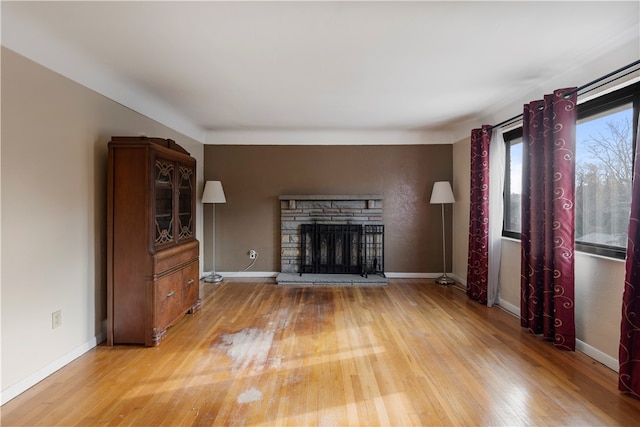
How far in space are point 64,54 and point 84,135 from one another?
0.59 metres

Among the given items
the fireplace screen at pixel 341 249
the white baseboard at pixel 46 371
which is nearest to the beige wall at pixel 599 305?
the fireplace screen at pixel 341 249

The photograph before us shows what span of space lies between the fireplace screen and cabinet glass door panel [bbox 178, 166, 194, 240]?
1954 millimetres

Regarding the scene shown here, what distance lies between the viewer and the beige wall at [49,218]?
76.6 inches

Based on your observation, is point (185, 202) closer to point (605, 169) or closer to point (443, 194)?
point (443, 194)

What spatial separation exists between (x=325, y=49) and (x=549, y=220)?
235cm

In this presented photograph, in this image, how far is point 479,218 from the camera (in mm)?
3973

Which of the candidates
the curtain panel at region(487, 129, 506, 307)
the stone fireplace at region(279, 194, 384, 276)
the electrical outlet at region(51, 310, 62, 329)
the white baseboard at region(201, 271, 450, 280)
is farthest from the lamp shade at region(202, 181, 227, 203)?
the curtain panel at region(487, 129, 506, 307)

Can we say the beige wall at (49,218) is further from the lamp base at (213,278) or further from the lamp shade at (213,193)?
the lamp base at (213,278)

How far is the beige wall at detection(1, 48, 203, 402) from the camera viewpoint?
1.95 m

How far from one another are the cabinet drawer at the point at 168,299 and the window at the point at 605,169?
12.0ft

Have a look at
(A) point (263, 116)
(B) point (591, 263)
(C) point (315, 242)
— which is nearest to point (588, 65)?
(B) point (591, 263)

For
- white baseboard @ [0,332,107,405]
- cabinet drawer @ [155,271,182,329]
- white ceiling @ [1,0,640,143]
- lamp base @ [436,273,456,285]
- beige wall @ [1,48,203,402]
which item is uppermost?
white ceiling @ [1,0,640,143]

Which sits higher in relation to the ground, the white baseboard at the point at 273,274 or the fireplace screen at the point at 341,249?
the fireplace screen at the point at 341,249

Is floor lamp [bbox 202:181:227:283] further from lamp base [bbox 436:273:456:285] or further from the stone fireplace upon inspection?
lamp base [bbox 436:273:456:285]
